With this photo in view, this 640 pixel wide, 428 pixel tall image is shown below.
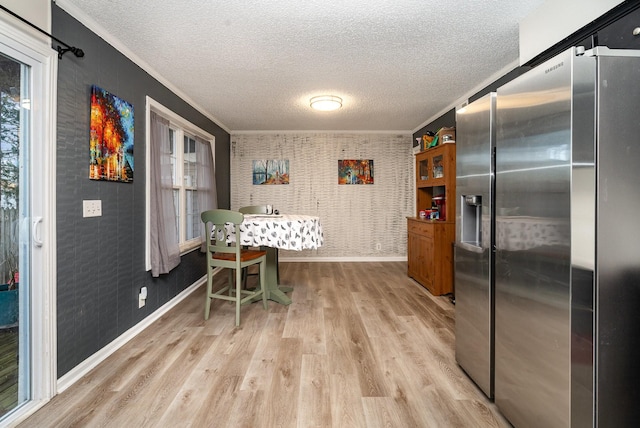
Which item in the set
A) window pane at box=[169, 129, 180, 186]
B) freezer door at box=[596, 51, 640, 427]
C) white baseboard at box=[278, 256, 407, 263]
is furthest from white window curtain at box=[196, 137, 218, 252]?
freezer door at box=[596, 51, 640, 427]

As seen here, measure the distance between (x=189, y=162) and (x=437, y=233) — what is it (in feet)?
10.7

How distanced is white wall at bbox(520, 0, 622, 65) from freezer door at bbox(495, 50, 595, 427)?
25.0 inches

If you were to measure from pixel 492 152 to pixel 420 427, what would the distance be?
1.48 m

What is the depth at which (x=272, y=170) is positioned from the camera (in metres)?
6.05

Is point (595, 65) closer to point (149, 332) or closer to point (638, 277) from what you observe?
point (638, 277)

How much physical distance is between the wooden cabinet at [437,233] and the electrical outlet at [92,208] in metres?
3.40

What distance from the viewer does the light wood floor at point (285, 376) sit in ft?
5.58

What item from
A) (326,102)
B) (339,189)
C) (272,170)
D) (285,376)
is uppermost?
(326,102)

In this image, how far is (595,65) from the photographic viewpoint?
1224 millimetres

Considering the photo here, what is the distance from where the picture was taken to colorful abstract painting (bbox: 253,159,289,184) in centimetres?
604

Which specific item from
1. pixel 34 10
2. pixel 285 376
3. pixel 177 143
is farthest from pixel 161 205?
pixel 285 376

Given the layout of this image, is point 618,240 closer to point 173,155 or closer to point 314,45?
point 314,45

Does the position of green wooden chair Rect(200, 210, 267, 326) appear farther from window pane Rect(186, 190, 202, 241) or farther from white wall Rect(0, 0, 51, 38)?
white wall Rect(0, 0, 51, 38)

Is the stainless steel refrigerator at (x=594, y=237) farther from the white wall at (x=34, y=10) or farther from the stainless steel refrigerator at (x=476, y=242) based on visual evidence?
the white wall at (x=34, y=10)
